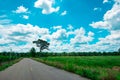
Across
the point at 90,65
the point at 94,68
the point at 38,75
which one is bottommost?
the point at 38,75

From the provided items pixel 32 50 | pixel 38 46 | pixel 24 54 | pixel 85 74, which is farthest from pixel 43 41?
pixel 85 74

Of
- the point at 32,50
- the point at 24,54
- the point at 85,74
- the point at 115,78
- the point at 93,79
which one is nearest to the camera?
the point at 115,78

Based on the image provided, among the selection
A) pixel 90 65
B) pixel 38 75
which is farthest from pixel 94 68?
pixel 90 65

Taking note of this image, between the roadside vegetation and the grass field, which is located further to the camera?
the roadside vegetation

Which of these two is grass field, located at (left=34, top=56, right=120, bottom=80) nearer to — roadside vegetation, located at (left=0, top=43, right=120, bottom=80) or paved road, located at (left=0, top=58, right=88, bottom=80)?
roadside vegetation, located at (left=0, top=43, right=120, bottom=80)

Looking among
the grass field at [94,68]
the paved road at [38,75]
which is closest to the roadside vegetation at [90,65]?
the grass field at [94,68]

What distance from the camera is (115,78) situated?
13430mm

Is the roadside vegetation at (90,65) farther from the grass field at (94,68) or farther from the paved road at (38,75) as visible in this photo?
the paved road at (38,75)

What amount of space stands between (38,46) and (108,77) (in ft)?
375

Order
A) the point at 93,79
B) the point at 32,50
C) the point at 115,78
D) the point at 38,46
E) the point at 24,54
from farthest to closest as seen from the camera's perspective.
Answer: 1. the point at 24,54
2. the point at 32,50
3. the point at 38,46
4. the point at 93,79
5. the point at 115,78

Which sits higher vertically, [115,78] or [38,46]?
[38,46]

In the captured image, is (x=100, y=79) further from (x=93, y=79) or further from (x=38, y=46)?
(x=38, y=46)

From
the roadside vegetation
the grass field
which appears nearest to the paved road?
the grass field

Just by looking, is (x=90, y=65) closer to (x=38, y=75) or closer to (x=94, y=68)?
(x=94, y=68)
